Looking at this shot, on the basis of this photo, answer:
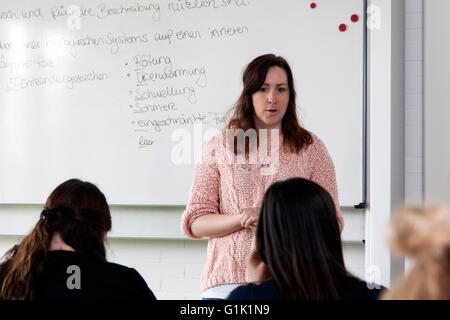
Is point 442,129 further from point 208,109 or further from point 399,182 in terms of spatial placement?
point 208,109

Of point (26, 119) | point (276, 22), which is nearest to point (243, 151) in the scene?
point (276, 22)

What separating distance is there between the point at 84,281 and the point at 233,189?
26.3 inches

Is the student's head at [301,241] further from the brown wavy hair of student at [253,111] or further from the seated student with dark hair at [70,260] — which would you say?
the brown wavy hair of student at [253,111]

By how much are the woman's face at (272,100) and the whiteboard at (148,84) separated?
714mm

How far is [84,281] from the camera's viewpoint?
4.62ft

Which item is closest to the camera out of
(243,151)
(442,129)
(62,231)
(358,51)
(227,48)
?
(62,231)

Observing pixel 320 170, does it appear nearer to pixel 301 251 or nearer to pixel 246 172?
pixel 246 172

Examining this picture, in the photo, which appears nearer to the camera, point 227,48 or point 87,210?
point 87,210

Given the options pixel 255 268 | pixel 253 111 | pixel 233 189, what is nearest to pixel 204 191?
pixel 233 189

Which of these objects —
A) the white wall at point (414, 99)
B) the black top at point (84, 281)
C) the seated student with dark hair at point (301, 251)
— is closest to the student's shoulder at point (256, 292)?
the seated student with dark hair at point (301, 251)

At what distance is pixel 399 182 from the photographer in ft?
8.09

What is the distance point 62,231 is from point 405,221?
1.12 metres

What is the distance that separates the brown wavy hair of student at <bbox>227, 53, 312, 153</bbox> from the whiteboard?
2.27 feet

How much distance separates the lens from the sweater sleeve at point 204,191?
1942mm
